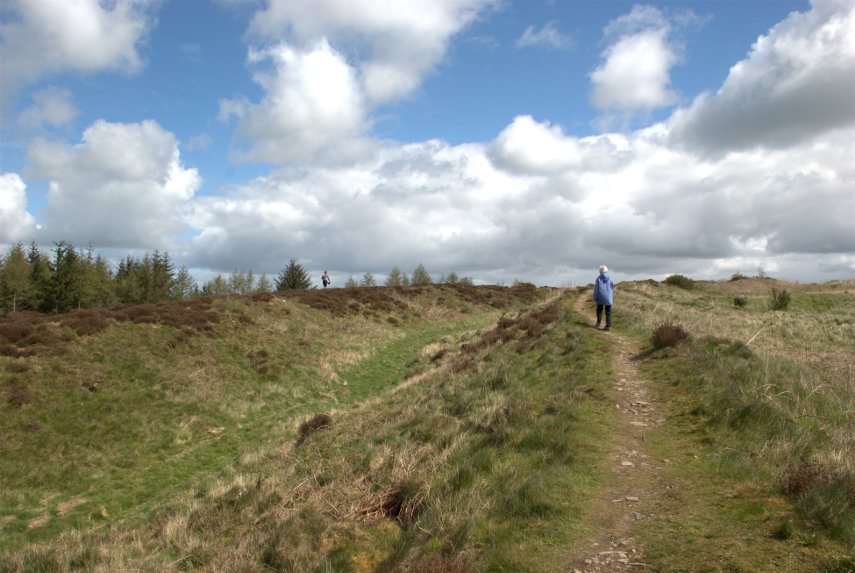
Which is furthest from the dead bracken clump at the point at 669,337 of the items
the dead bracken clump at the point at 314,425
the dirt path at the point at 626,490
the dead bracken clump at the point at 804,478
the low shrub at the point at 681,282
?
the low shrub at the point at 681,282

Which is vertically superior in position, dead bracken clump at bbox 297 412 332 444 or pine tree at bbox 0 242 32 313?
pine tree at bbox 0 242 32 313

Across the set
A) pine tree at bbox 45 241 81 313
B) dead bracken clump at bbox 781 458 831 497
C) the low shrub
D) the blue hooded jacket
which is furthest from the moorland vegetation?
pine tree at bbox 45 241 81 313

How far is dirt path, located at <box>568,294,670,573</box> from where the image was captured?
178 inches

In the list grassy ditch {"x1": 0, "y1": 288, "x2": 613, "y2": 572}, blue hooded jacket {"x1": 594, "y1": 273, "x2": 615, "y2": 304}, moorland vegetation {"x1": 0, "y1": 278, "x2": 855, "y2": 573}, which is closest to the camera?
moorland vegetation {"x1": 0, "y1": 278, "x2": 855, "y2": 573}

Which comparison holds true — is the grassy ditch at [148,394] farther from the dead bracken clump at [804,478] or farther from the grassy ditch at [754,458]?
the dead bracken clump at [804,478]

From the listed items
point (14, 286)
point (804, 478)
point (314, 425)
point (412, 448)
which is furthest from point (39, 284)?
point (804, 478)

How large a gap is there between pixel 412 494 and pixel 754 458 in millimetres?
4735

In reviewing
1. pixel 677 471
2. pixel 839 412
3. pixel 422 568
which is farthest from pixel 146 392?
pixel 839 412

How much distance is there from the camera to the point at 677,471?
20.1ft

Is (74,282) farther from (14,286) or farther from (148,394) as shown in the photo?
(148,394)

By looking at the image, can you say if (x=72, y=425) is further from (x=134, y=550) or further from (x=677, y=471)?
(x=677, y=471)

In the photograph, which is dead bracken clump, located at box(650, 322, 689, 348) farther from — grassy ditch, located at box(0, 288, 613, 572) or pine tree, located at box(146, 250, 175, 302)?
pine tree, located at box(146, 250, 175, 302)

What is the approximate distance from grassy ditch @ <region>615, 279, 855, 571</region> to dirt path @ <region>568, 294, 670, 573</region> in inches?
10.2

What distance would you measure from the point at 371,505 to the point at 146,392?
14.7 meters
